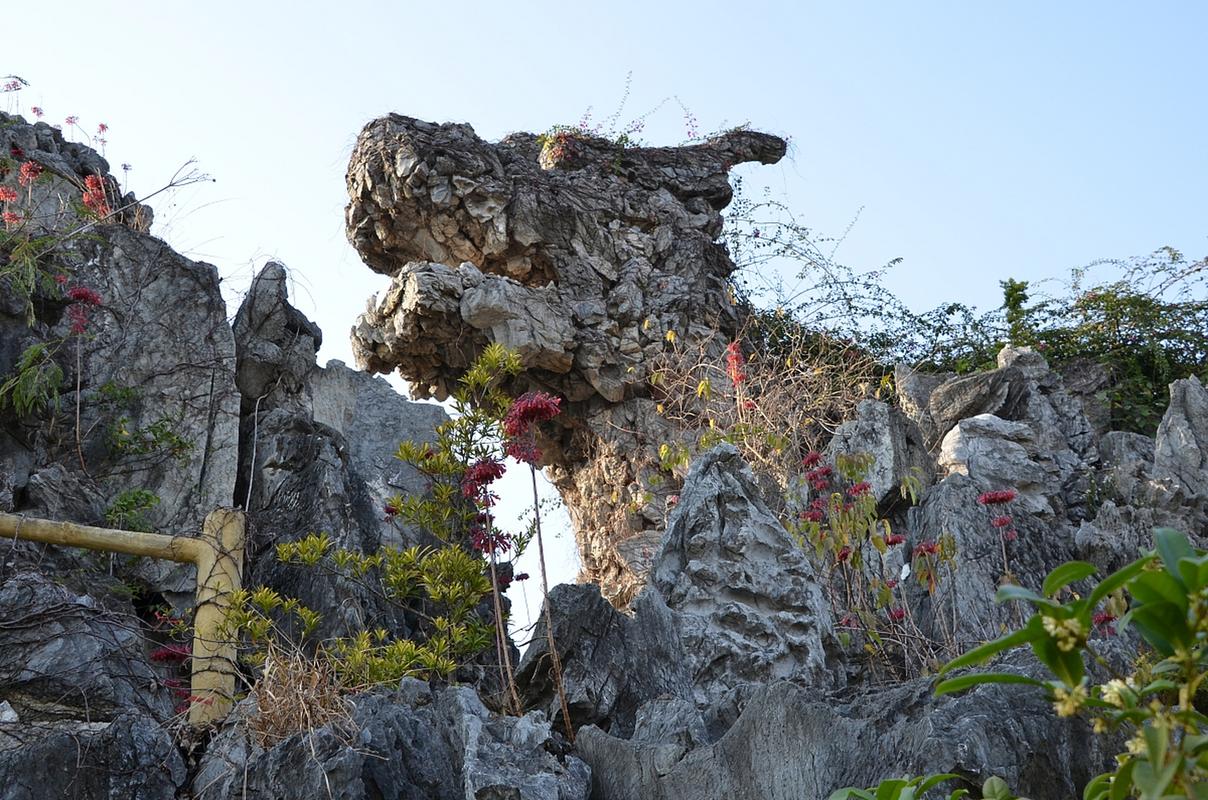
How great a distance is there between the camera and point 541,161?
13.1 metres

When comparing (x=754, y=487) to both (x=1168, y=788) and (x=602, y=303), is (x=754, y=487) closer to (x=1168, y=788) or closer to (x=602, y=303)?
(x=1168, y=788)

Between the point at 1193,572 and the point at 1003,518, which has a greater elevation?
the point at 1003,518

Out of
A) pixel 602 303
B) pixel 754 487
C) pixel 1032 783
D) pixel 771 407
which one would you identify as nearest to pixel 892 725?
pixel 1032 783

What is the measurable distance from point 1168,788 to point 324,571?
5076 millimetres

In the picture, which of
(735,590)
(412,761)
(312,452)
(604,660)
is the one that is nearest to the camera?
(412,761)

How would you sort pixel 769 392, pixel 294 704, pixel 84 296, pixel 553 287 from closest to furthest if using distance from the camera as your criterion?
pixel 294 704 < pixel 84 296 < pixel 769 392 < pixel 553 287

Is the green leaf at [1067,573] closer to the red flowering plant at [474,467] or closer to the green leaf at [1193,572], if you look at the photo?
the green leaf at [1193,572]

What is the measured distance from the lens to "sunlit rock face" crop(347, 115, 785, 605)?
10953mm

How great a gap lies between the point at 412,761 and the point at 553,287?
7.76 metres

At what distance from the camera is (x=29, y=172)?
9469 mm

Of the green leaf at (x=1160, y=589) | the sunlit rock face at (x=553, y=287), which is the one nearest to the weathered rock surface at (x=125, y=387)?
the sunlit rock face at (x=553, y=287)

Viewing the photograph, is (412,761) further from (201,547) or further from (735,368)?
(735,368)

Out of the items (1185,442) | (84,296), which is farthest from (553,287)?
(1185,442)

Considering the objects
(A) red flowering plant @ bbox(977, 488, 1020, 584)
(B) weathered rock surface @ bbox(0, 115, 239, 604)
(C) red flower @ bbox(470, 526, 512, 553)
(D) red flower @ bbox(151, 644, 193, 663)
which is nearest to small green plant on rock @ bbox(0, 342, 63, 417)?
(B) weathered rock surface @ bbox(0, 115, 239, 604)
